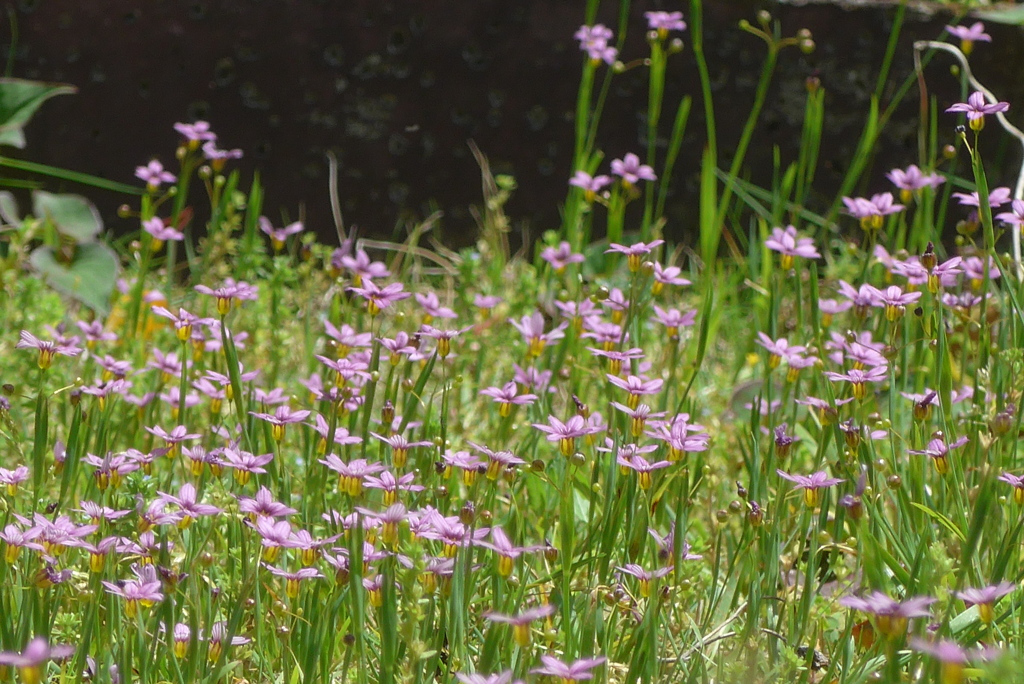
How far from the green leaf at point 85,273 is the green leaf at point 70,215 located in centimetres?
7

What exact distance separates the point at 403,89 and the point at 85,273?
983 mm

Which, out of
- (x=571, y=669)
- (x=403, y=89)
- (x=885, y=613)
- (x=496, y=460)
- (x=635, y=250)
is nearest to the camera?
(x=885, y=613)

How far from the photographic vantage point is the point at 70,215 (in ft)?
7.90

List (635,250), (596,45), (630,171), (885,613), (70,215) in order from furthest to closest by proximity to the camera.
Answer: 1. (70,215)
2. (596,45)
3. (630,171)
4. (635,250)
5. (885,613)

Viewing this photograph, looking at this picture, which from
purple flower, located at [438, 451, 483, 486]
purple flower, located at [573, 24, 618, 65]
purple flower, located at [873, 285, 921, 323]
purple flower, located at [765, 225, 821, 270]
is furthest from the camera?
purple flower, located at [573, 24, 618, 65]

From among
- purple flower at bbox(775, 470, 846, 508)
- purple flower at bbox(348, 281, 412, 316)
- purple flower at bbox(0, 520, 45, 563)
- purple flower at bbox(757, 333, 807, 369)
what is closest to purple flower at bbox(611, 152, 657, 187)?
purple flower at bbox(757, 333, 807, 369)

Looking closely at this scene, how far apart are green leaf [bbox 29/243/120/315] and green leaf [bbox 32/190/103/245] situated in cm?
7

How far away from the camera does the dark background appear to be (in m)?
2.77

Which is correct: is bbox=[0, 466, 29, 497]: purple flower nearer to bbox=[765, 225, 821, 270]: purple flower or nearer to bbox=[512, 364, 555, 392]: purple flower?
bbox=[512, 364, 555, 392]: purple flower

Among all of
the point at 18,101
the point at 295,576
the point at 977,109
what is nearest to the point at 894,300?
the point at 977,109

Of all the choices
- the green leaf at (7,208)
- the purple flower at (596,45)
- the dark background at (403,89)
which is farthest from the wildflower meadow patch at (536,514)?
the dark background at (403,89)

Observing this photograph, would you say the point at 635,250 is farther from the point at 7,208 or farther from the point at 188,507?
the point at 7,208

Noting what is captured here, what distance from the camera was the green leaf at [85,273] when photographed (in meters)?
2.16

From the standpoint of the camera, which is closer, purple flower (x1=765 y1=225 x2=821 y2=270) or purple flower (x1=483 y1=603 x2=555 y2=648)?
purple flower (x1=483 y1=603 x2=555 y2=648)
